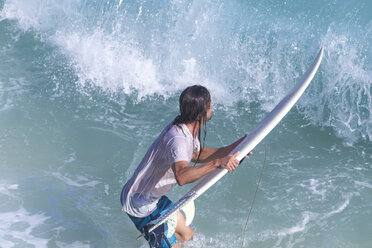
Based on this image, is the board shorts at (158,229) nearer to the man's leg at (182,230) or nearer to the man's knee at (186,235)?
the man's leg at (182,230)

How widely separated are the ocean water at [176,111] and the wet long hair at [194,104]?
1.53 meters

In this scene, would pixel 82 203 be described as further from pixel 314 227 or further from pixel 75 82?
pixel 75 82

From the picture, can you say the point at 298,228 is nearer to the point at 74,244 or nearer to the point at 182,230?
the point at 182,230

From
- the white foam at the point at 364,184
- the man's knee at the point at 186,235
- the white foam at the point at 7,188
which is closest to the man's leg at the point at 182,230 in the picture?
the man's knee at the point at 186,235

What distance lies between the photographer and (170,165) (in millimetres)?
2381

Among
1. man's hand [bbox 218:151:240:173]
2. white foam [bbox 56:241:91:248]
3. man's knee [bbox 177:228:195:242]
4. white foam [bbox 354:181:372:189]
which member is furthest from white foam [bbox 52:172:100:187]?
white foam [bbox 354:181:372:189]

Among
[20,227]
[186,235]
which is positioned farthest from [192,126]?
[20,227]

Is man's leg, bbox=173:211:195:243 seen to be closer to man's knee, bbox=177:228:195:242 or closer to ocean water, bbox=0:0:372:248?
man's knee, bbox=177:228:195:242

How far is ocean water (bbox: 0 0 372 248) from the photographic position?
400cm

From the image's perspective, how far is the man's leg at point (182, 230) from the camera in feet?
10.1

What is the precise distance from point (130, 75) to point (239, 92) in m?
1.71

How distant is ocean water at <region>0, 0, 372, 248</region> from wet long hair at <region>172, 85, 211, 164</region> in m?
1.53

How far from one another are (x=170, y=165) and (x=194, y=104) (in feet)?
1.13

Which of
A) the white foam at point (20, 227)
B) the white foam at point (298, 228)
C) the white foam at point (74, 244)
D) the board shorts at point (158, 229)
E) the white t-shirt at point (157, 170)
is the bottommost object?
the white foam at point (298, 228)
